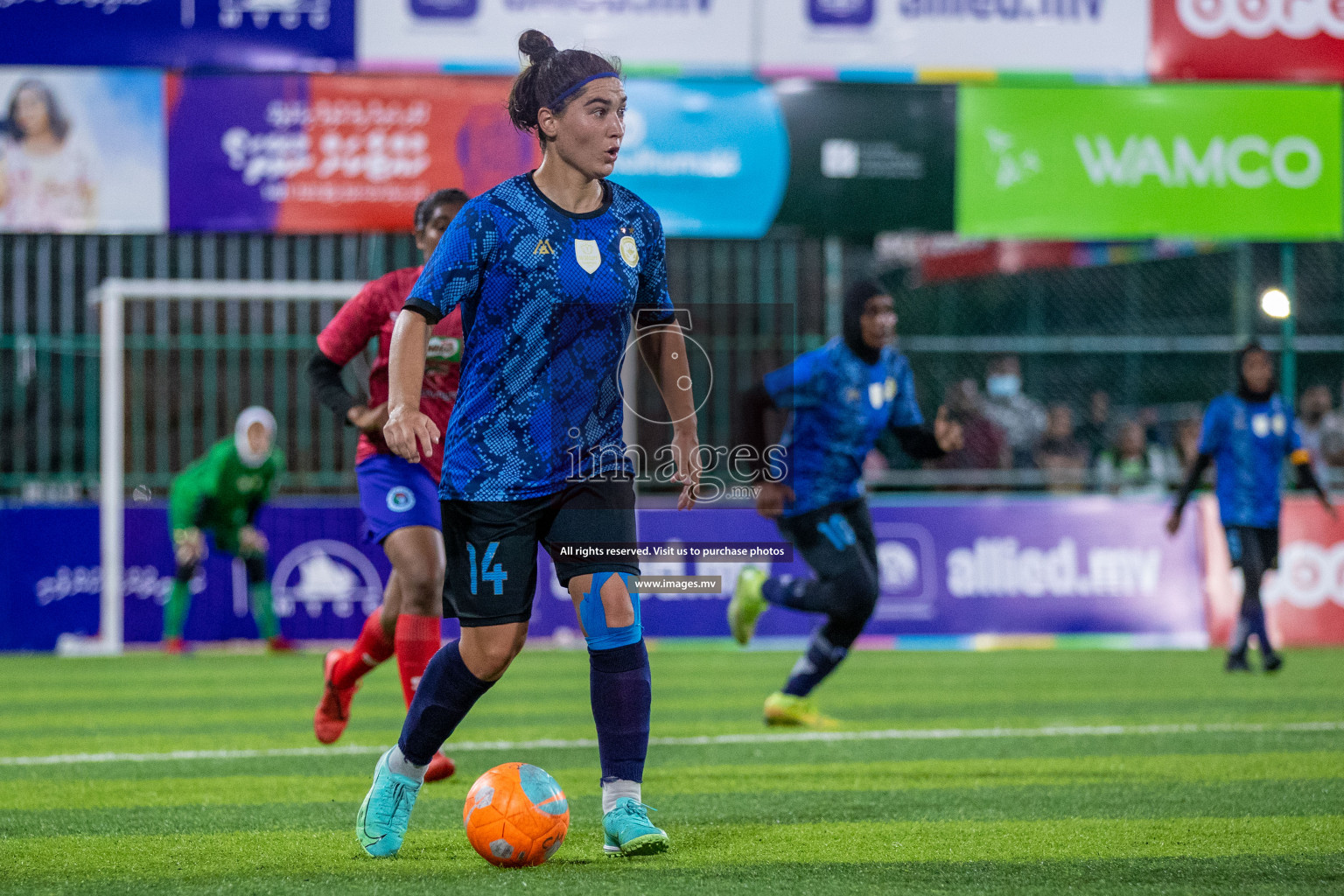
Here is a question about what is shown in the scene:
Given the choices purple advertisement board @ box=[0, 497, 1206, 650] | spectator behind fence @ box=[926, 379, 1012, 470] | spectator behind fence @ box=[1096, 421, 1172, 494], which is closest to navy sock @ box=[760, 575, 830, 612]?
purple advertisement board @ box=[0, 497, 1206, 650]

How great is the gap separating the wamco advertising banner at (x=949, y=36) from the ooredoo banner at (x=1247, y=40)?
0.89ft

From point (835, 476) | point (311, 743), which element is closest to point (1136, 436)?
point (835, 476)

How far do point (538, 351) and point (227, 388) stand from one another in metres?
12.2

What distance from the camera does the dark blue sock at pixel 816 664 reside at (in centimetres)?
843

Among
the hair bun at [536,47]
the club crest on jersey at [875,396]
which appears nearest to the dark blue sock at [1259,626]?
the club crest on jersey at [875,396]

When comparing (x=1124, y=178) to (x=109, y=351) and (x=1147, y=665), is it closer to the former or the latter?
(x=1147, y=665)

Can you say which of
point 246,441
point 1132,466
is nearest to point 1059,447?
point 1132,466

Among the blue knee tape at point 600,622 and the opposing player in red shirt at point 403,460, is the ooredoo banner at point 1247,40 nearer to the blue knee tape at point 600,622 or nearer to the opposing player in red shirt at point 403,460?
the opposing player in red shirt at point 403,460

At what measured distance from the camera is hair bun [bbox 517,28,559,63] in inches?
181

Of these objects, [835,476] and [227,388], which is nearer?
[835,476]

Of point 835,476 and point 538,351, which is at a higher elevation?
point 538,351

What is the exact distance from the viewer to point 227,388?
16.1m

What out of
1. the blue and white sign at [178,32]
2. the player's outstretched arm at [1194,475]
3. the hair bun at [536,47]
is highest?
the blue and white sign at [178,32]

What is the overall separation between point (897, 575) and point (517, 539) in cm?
1067
